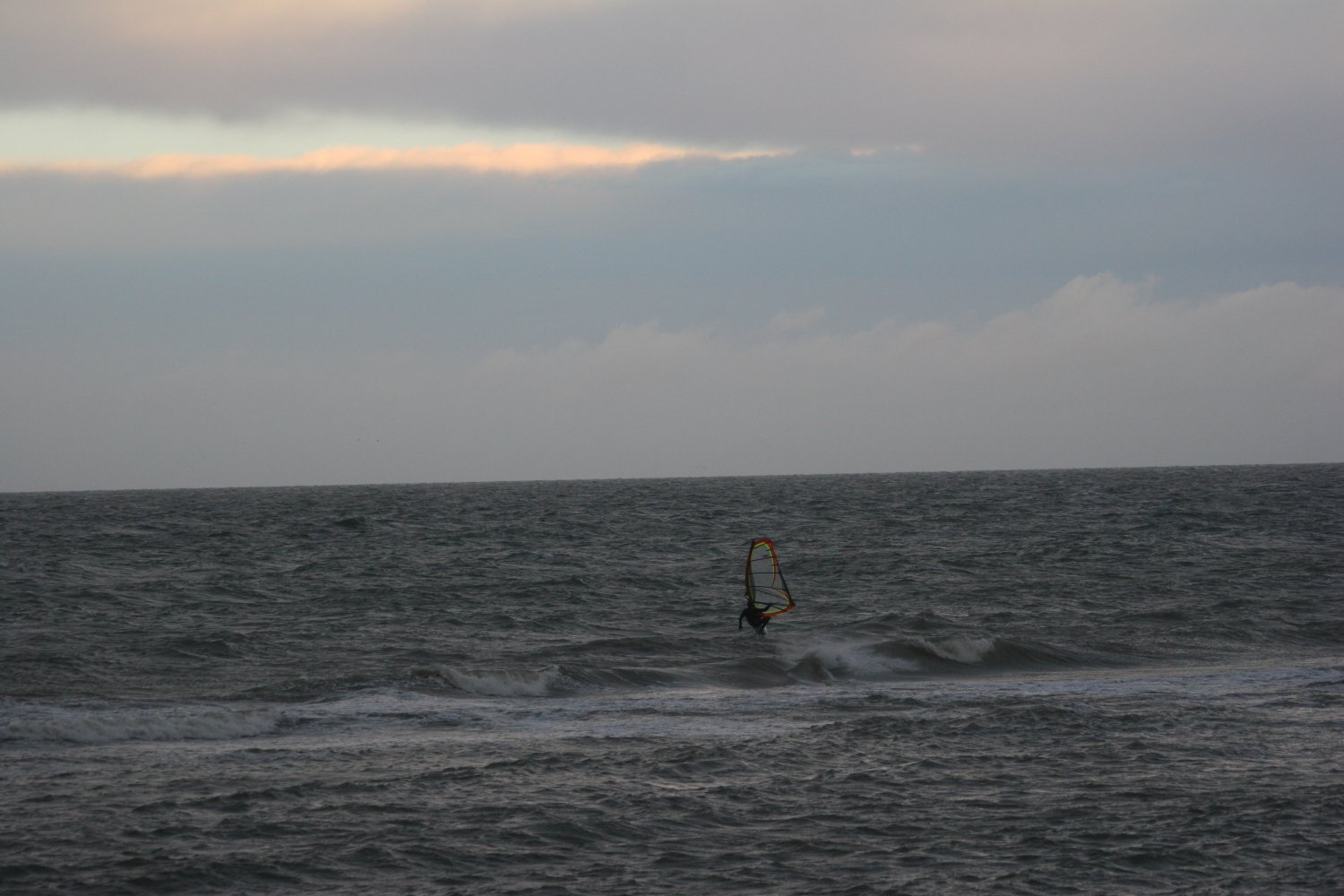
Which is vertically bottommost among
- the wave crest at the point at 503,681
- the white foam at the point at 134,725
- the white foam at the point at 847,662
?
the white foam at the point at 847,662

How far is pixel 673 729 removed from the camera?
48.2ft

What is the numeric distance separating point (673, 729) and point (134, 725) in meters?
5.87

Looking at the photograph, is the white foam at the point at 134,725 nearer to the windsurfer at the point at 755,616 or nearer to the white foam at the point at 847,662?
the white foam at the point at 847,662

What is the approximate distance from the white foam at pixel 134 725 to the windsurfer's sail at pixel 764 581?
10.1 meters

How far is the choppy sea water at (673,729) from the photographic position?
9609 mm

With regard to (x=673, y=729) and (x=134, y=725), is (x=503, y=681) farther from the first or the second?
(x=134, y=725)

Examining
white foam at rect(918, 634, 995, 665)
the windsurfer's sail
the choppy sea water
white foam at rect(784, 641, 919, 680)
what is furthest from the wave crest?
white foam at rect(918, 634, 995, 665)

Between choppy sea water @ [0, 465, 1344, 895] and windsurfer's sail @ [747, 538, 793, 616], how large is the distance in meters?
0.64

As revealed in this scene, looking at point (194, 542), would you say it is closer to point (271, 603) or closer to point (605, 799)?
point (271, 603)

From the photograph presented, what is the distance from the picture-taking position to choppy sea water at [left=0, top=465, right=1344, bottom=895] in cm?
961

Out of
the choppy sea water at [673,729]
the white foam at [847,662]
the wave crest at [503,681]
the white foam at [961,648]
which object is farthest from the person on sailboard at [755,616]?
the wave crest at [503,681]

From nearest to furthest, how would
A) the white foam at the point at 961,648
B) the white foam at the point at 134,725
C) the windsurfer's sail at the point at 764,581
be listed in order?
the white foam at the point at 134,725, the white foam at the point at 961,648, the windsurfer's sail at the point at 764,581

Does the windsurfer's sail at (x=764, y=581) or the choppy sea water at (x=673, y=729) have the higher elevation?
the windsurfer's sail at (x=764, y=581)

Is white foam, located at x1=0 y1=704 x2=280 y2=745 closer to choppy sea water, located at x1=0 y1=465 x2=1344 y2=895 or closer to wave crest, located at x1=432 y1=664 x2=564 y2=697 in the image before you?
choppy sea water, located at x1=0 y1=465 x2=1344 y2=895
